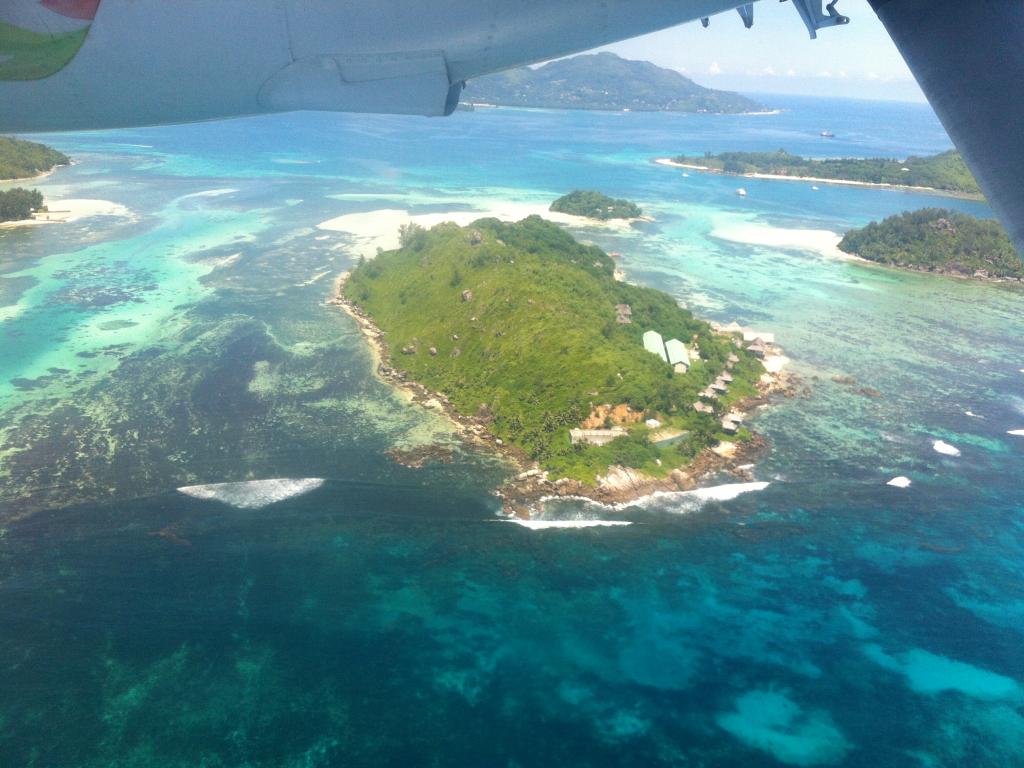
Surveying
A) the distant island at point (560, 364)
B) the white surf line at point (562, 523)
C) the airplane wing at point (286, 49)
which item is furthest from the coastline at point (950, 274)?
the airplane wing at point (286, 49)

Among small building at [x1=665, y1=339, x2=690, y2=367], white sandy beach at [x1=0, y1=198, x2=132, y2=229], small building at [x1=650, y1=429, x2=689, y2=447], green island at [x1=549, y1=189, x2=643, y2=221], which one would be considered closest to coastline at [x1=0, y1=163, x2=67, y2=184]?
white sandy beach at [x1=0, y1=198, x2=132, y2=229]

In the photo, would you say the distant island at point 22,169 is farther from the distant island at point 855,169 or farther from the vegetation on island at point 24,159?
the distant island at point 855,169

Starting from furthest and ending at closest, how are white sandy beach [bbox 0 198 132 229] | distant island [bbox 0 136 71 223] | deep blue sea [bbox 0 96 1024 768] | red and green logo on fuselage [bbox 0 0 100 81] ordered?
white sandy beach [bbox 0 198 132 229]
distant island [bbox 0 136 71 223]
deep blue sea [bbox 0 96 1024 768]
red and green logo on fuselage [bbox 0 0 100 81]

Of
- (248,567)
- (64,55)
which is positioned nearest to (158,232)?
(248,567)

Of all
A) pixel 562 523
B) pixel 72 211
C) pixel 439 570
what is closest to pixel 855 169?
pixel 562 523

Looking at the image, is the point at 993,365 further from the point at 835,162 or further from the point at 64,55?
the point at 835,162

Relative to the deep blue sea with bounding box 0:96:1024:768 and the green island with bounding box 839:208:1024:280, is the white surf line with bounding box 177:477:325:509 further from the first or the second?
the green island with bounding box 839:208:1024:280
